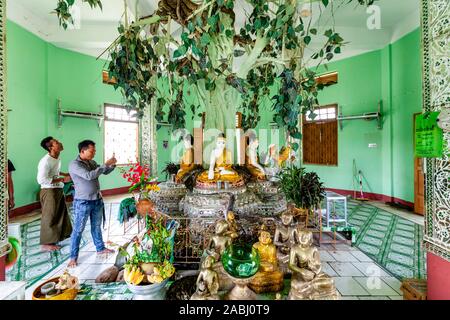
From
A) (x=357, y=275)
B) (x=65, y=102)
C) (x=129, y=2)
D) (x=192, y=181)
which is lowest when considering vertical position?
(x=357, y=275)

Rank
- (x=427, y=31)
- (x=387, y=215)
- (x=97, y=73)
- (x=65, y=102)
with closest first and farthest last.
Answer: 1. (x=427, y=31)
2. (x=387, y=215)
3. (x=65, y=102)
4. (x=97, y=73)

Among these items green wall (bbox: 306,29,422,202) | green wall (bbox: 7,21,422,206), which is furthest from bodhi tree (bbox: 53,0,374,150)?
green wall (bbox: 306,29,422,202)

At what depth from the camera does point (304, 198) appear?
2.97m

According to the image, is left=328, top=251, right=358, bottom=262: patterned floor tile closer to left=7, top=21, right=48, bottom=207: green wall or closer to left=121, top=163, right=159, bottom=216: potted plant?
left=121, top=163, right=159, bottom=216: potted plant

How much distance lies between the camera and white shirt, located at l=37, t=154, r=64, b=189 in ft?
9.33

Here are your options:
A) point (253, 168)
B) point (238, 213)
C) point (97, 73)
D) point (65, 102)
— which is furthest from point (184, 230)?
point (97, 73)

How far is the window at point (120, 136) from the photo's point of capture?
620 centimetres

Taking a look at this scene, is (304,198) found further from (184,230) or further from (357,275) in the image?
(184,230)

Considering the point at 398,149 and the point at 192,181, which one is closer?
the point at 192,181

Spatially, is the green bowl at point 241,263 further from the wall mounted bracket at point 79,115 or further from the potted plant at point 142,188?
the wall mounted bracket at point 79,115

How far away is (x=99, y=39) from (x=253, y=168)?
4200mm

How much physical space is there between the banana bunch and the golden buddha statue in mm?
656

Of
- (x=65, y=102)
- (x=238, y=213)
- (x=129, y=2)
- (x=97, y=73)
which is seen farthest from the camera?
(x=97, y=73)

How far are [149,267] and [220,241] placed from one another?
454mm
